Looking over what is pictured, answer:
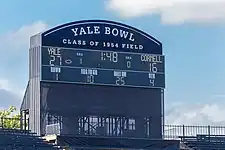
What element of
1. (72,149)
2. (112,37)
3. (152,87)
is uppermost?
(112,37)

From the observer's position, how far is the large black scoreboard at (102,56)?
119 feet

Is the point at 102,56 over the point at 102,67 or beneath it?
over

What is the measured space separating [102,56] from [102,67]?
0.60 m

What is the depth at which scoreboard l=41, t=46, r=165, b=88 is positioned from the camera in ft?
118

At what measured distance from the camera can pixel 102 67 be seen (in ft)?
121

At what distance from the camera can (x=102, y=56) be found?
37156mm

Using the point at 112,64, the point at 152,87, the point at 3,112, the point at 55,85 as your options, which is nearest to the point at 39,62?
the point at 55,85

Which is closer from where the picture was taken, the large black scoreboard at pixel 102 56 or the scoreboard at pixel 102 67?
the scoreboard at pixel 102 67

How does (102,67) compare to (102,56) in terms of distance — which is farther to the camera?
(102,56)

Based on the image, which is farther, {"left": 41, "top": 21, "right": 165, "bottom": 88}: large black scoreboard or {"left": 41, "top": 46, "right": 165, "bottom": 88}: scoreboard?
{"left": 41, "top": 21, "right": 165, "bottom": 88}: large black scoreboard

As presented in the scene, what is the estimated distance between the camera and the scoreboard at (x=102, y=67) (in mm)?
35969

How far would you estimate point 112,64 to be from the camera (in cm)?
3725

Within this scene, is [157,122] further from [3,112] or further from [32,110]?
[3,112]

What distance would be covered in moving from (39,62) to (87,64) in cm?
241
